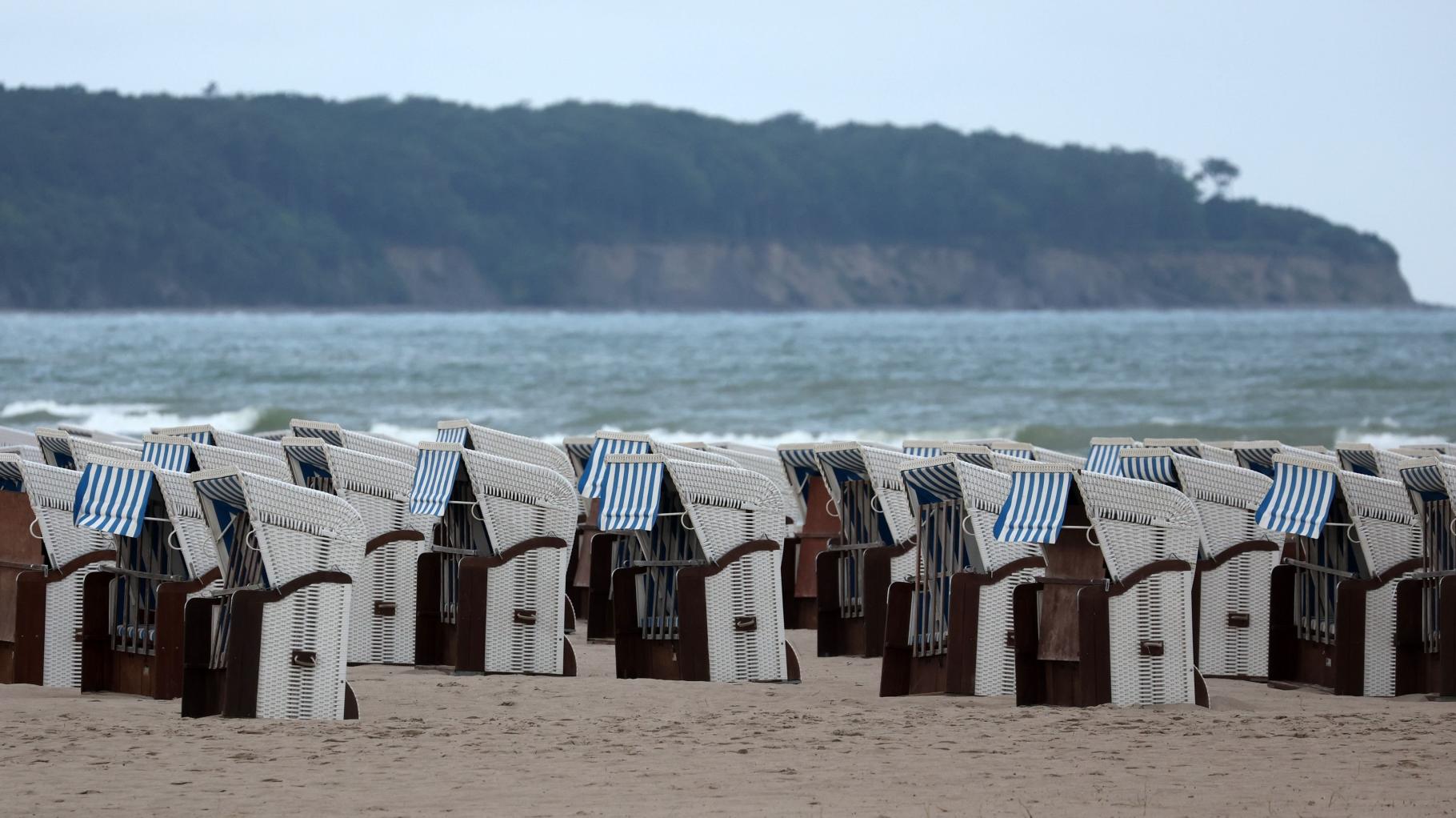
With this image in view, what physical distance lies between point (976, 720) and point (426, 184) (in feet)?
488

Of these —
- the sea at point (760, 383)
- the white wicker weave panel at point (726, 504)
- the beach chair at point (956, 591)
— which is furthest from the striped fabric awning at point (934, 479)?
the sea at point (760, 383)

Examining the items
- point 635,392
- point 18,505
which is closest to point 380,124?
point 635,392

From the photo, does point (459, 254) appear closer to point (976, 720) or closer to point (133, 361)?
point (133, 361)

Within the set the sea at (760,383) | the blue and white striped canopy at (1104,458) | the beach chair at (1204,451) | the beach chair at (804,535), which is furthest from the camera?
the sea at (760,383)

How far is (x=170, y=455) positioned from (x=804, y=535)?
10.6 ft

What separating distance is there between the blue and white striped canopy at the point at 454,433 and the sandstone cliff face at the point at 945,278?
447 ft

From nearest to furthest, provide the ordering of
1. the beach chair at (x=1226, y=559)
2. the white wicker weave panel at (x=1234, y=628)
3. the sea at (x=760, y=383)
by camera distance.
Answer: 1. the beach chair at (x=1226, y=559)
2. the white wicker weave panel at (x=1234, y=628)
3. the sea at (x=760, y=383)

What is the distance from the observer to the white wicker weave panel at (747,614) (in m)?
7.68

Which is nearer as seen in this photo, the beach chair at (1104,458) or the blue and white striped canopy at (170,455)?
the blue and white striped canopy at (170,455)

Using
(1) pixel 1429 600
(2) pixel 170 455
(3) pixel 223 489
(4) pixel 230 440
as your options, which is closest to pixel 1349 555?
(1) pixel 1429 600

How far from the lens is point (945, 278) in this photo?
155 metres

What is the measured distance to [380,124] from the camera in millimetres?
160500

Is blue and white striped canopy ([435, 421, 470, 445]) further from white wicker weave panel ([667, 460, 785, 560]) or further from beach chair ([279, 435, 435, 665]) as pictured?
white wicker weave panel ([667, 460, 785, 560])

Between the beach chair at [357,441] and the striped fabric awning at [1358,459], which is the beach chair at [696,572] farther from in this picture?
the striped fabric awning at [1358,459]
